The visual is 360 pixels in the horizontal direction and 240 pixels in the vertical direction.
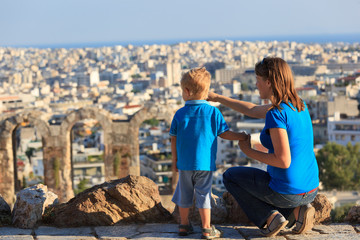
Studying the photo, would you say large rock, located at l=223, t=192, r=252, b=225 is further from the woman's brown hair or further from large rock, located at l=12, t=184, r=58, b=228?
large rock, located at l=12, t=184, r=58, b=228

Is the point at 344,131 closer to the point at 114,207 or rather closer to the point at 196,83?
the point at 114,207

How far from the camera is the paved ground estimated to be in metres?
4.67

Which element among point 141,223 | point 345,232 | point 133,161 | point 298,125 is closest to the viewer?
point 298,125

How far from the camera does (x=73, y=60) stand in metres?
184

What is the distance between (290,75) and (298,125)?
320mm

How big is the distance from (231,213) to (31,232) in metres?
1.43

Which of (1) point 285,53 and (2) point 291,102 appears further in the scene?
(1) point 285,53

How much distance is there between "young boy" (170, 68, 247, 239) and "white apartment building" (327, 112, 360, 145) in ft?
152

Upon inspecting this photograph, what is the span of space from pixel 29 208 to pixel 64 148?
7.04 m

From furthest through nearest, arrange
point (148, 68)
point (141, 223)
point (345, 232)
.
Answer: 1. point (148, 68)
2. point (141, 223)
3. point (345, 232)

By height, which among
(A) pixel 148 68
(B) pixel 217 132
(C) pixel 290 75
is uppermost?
(C) pixel 290 75

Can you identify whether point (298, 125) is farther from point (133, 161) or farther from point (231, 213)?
point (133, 161)

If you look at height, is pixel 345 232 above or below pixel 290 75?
below

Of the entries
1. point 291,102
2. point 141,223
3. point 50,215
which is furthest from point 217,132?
point 50,215
